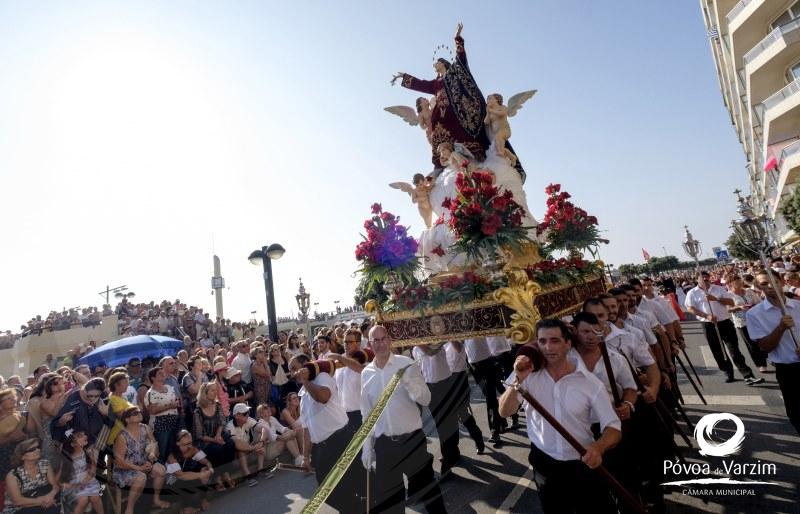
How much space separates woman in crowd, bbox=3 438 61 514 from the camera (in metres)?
4.46

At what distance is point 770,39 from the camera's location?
19.5 m

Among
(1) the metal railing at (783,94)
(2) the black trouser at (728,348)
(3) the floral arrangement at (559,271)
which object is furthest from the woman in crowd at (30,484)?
(1) the metal railing at (783,94)

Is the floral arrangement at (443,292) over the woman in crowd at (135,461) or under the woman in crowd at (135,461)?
over

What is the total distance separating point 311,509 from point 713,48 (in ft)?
151

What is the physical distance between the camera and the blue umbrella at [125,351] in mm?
9047

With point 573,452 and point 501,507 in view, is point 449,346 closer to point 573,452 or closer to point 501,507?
point 501,507

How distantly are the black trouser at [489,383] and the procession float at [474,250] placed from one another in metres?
1.85

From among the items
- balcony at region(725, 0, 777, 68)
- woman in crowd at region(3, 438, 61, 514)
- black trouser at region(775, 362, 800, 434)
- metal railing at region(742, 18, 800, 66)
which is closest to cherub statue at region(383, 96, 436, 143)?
black trouser at region(775, 362, 800, 434)

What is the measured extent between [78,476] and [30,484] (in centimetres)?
46

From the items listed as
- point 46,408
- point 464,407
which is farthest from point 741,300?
point 46,408

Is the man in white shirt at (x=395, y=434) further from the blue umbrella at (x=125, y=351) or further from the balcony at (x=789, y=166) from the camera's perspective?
the balcony at (x=789, y=166)

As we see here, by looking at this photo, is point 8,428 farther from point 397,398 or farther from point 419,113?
point 419,113

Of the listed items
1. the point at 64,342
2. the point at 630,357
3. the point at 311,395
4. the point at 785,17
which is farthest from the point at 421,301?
the point at 785,17

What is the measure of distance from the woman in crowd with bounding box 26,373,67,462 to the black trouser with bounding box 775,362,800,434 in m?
8.44
